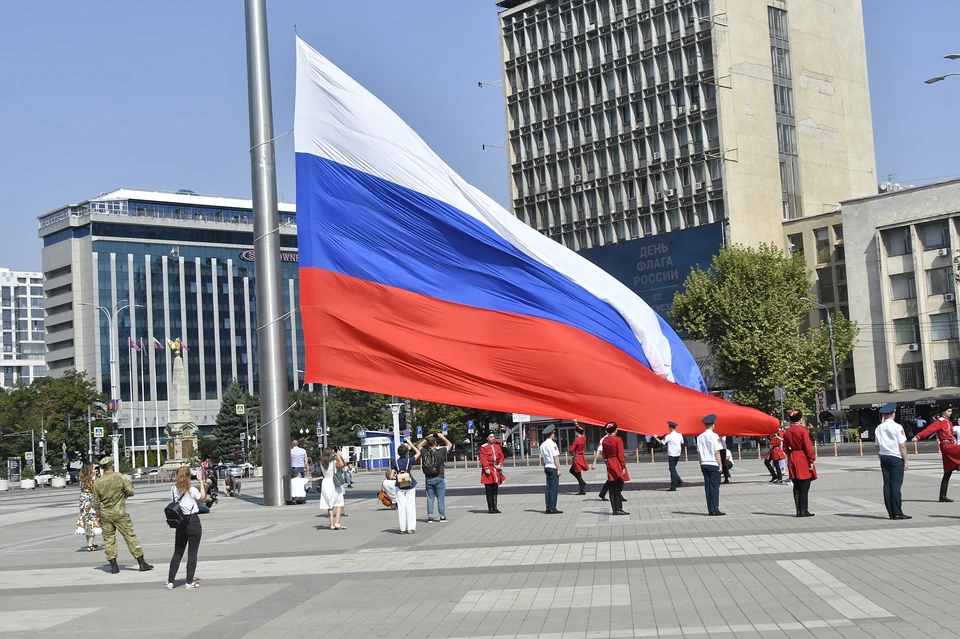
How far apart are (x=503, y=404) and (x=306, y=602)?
15.9 metres

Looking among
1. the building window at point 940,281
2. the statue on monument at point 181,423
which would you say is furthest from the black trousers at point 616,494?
the statue on monument at point 181,423

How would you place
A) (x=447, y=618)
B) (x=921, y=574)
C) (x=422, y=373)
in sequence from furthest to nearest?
1. (x=422, y=373)
2. (x=921, y=574)
3. (x=447, y=618)

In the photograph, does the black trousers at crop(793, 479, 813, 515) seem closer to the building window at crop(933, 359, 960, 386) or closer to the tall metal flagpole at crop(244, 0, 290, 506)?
the tall metal flagpole at crop(244, 0, 290, 506)

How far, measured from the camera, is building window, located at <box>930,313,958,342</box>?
255 ft

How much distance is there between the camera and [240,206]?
17450 centimetres

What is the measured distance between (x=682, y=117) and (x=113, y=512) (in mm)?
81065

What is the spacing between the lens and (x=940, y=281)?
3076 inches

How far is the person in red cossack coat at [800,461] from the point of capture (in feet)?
65.9

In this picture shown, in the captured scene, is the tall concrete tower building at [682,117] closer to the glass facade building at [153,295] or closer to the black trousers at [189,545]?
the glass facade building at [153,295]

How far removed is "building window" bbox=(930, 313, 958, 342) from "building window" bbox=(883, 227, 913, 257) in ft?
16.4

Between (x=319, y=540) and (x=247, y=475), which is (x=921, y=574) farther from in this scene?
(x=247, y=475)

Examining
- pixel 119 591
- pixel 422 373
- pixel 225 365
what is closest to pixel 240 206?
pixel 225 365

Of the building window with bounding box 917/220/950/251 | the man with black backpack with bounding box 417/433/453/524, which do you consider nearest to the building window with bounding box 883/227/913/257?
the building window with bounding box 917/220/950/251

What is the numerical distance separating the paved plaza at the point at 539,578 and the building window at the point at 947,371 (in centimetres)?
5601
